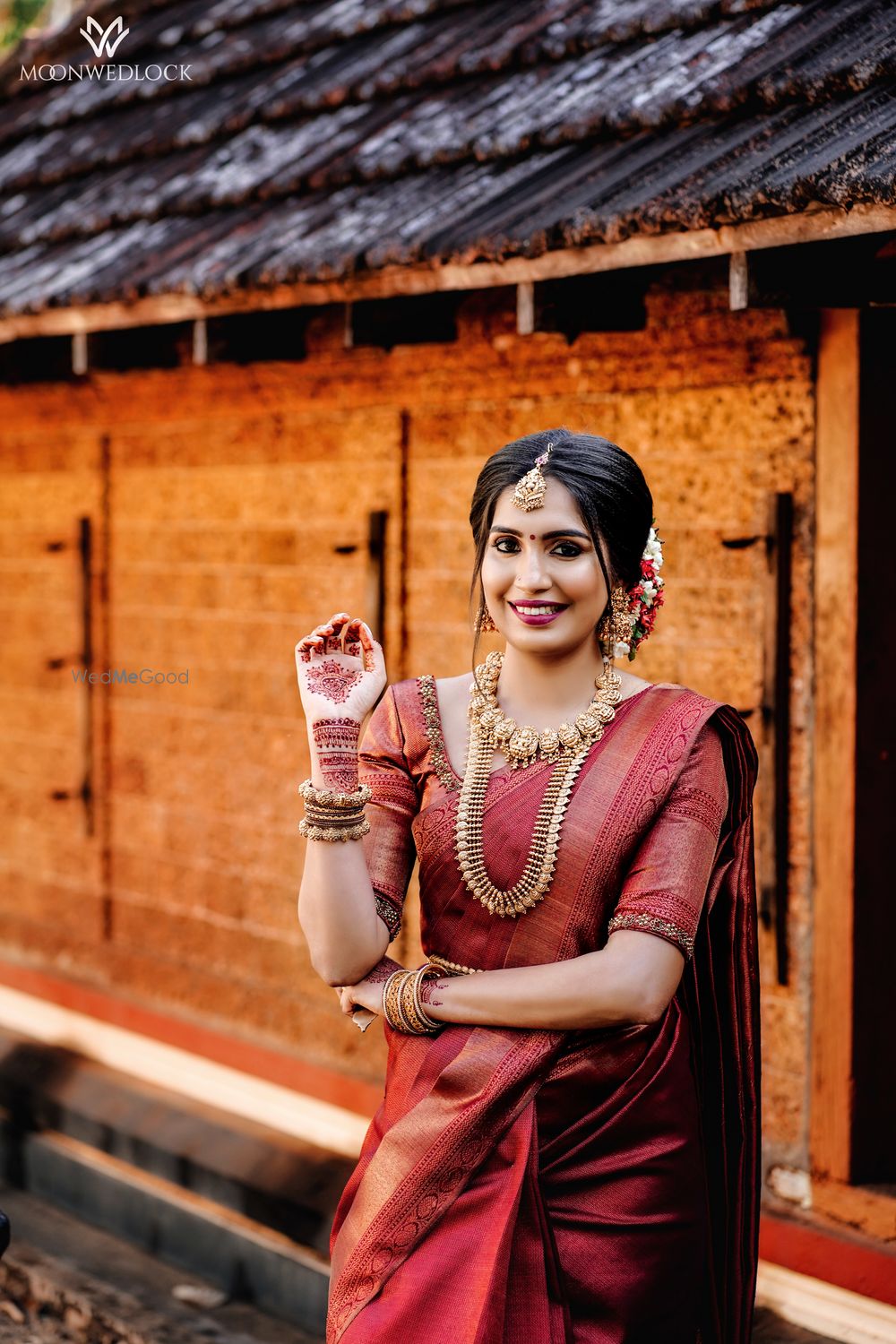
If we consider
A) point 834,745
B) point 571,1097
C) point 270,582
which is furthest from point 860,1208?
point 270,582

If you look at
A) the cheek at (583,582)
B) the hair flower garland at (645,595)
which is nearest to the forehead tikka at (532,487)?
the cheek at (583,582)

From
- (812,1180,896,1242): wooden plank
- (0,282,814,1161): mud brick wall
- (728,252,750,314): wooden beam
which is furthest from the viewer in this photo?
(0,282,814,1161): mud brick wall

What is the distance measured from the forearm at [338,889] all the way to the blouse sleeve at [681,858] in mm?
389

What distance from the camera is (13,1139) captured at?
21.2ft

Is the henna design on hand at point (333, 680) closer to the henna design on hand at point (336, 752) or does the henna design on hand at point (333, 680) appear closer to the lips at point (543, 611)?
the henna design on hand at point (336, 752)

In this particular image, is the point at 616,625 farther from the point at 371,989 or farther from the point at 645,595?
the point at 371,989

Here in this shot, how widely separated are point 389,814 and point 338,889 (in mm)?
226

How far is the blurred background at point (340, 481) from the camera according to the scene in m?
3.97

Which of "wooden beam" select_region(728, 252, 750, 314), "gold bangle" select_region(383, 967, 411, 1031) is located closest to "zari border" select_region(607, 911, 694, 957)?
"gold bangle" select_region(383, 967, 411, 1031)

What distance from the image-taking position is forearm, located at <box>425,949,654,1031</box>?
2547mm

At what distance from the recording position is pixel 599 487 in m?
2.66

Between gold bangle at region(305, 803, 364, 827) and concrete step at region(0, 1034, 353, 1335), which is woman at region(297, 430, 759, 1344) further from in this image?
concrete step at region(0, 1034, 353, 1335)

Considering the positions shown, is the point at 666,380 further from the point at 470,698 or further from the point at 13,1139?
the point at 13,1139

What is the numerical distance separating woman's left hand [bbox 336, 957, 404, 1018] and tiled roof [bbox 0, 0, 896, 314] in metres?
1.67
